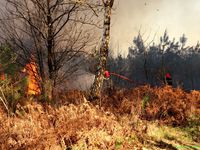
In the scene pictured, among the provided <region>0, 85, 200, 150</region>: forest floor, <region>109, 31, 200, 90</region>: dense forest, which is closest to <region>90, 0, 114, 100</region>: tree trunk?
<region>0, 85, 200, 150</region>: forest floor

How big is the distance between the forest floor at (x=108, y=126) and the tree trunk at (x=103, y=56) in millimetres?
415

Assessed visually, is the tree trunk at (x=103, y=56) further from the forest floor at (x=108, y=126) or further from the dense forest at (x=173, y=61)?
the dense forest at (x=173, y=61)

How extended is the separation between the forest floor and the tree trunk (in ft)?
1.36

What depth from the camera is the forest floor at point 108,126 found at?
589 centimetres

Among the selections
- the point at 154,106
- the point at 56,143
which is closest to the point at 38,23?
the point at 154,106

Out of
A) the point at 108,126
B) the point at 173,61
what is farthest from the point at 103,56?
the point at 173,61

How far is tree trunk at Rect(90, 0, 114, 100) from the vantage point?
1032 centimetres

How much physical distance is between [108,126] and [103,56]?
3.78m

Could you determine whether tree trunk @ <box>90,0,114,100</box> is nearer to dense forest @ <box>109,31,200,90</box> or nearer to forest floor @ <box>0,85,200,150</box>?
forest floor @ <box>0,85,200,150</box>

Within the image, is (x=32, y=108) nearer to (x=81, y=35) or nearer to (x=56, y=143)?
(x=56, y=143)

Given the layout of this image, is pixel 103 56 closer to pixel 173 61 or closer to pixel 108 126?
pixel 108 126

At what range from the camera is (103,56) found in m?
10.4

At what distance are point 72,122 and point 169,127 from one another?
3.57m

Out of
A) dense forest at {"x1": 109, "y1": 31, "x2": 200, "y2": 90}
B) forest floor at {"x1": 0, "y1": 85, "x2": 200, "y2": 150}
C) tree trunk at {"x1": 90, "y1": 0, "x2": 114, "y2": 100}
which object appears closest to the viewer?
forest floor at {"x1": 0, "y1": 85, "x2": 200, "y2": 150}
